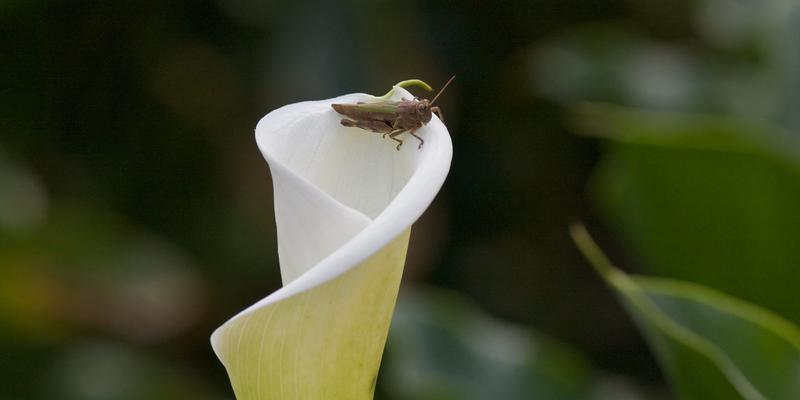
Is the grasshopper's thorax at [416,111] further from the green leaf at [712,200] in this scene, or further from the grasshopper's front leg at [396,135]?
the green leaf at [712,200]

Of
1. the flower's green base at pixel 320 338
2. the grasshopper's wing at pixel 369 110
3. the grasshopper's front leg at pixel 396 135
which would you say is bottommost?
the flower's green base at pixel 320 338

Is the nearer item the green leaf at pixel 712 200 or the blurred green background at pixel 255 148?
the green leaf at pixel 712 200

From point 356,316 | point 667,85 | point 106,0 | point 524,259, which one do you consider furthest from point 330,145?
point 524,259

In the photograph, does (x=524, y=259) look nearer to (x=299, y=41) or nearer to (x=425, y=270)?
(x=425, y=270)

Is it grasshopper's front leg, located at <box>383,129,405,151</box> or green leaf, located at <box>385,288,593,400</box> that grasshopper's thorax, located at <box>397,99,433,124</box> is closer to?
grasshopper's front leg, located at <box>383,129,405,151</box>

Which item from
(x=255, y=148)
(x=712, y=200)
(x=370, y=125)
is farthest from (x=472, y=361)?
A: (x=255, y=148)

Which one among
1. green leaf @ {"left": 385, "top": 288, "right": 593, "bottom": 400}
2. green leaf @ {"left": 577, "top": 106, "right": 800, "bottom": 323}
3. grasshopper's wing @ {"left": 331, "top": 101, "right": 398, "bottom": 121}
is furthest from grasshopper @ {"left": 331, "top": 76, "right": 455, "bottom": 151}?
green leaf @ {"left": 385, "top": 288, "right": 593, "bottom": 400}

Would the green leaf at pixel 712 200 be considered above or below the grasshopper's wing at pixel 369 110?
below

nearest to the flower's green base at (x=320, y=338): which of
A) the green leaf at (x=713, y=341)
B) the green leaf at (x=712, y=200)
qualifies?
the green leaf at (x=713, y=341)
